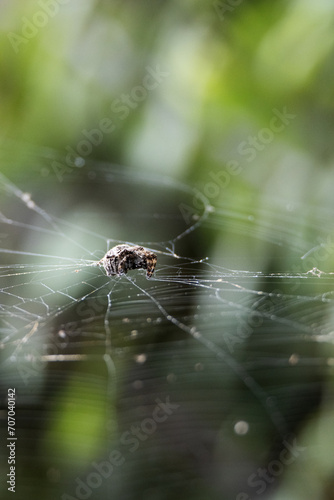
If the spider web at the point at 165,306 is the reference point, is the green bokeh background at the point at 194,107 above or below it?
above

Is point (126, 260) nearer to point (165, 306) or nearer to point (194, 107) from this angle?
point (165, 306)

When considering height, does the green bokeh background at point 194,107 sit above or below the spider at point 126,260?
above

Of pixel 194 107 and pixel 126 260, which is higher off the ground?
pixel 194 107

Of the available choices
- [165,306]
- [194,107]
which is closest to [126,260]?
[165,306]

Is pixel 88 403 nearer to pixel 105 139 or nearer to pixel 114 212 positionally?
pixel 114 212
